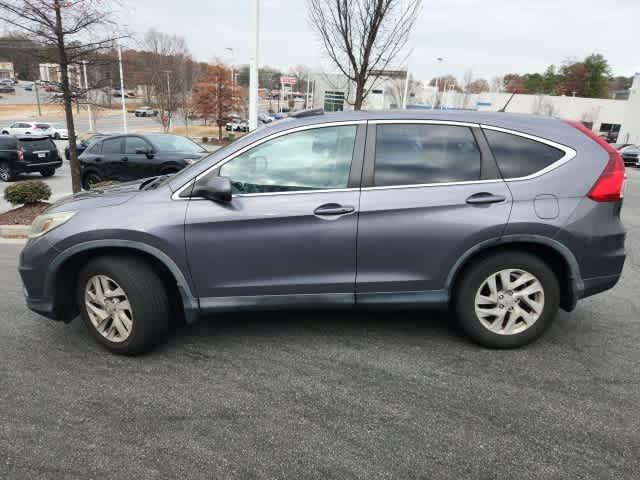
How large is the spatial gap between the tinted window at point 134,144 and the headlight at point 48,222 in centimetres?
832

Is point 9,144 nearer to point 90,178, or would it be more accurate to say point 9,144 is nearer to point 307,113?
point 90,178

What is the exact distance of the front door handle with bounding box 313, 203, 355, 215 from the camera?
3.24 meters

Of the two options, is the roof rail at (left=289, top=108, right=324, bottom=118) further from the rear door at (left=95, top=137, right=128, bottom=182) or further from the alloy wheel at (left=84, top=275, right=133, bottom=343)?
the rear door at (left=95, top=137, right=128, bottom=182)

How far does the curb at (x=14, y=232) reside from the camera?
24.8 feet

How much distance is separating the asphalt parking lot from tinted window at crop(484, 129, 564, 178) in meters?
1.36

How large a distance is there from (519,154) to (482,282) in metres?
0.96

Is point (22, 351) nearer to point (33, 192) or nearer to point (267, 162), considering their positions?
point (267, 162)

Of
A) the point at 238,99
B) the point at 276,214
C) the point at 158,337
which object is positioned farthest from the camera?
the point at 238,99

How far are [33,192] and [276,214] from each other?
7530 millimetres

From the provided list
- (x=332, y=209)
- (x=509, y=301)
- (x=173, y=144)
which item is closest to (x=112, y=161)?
(x=173, y=144)

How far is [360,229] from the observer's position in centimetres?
328

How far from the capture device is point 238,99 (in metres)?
40.2

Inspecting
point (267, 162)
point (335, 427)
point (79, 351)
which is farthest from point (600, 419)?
point (79, 351)

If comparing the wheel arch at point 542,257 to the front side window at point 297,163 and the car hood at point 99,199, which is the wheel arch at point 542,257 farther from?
the car hood at point 99,199
